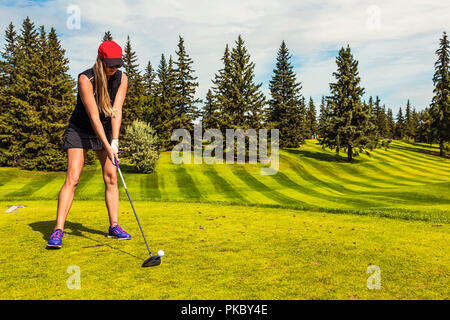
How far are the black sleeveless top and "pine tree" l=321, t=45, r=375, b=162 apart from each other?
2037 inches

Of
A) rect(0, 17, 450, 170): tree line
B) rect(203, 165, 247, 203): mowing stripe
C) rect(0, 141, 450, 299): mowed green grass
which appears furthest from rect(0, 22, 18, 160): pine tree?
rect(0, 141, 450, 299): mowed green grass

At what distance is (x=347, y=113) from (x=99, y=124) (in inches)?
2104

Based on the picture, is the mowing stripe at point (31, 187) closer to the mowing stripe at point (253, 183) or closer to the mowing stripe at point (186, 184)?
the mowing stripe at point (186, 184)

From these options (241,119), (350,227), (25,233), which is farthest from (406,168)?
(25,233)

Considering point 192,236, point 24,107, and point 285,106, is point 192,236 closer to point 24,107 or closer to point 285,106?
point 24,107

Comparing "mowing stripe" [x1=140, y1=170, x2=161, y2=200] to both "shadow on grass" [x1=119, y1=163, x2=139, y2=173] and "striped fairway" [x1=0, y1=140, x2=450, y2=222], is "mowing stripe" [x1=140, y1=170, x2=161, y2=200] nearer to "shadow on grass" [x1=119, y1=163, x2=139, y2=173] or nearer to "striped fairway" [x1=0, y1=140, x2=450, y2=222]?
"striped fairway" [x1=0, y1=140, x2=450, y2=222]

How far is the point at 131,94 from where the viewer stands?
204 feet

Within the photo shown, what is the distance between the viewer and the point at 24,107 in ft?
138

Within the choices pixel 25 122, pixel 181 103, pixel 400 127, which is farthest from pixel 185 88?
pixel 400 127

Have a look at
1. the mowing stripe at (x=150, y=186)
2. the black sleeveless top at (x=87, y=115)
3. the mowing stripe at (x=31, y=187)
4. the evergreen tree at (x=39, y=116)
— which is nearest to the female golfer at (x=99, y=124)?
the black sleeveless top at (x=87, y=115)

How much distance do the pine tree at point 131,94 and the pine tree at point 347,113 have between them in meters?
35.0

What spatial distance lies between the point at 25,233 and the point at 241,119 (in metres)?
47.6

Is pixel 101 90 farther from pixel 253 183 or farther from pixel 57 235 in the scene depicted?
pixel 253 183

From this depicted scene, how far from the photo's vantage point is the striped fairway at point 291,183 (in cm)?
2339
